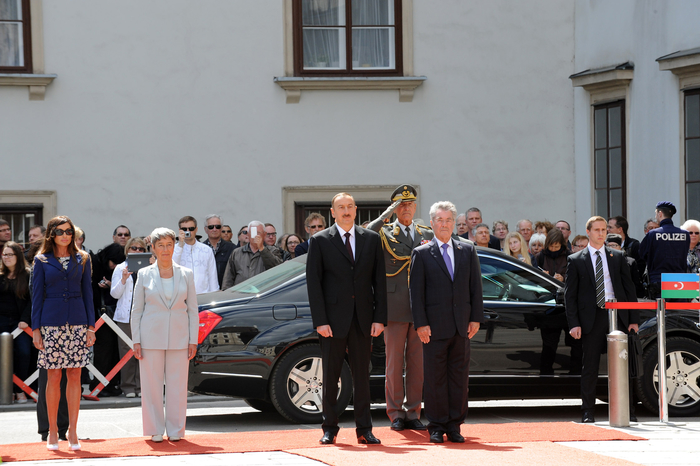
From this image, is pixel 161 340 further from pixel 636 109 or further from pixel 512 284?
pixel 636 109

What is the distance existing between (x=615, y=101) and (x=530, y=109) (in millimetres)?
1399

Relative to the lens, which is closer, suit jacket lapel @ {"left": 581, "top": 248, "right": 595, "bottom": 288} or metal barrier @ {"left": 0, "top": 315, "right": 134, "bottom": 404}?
suit jacket lapel @ {"left": 581, "top": 248, "right": 595, "bottom": 288}

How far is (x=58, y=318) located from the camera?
856 centimetres

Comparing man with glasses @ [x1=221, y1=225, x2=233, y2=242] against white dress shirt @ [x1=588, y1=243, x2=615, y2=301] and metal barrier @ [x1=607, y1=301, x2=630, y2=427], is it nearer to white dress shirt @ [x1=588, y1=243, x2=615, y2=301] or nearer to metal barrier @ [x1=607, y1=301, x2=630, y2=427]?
white dress shirt @ [x1=588, y1=243, x2=615, y2=301]

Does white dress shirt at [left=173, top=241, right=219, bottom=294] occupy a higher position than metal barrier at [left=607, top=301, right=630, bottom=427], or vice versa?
white dress shirt at [left=173, top=241, right=219, bottom=294]

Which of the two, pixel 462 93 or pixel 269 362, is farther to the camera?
pixel 462 93

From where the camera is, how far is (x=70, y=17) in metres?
16.6

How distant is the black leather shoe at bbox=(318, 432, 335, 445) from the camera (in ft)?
26.7

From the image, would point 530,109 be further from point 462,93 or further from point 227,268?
point 227,268

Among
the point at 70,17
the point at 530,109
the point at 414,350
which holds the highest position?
the point at 70,17

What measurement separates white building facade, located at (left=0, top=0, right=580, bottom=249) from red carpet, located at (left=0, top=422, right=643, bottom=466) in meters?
8.12

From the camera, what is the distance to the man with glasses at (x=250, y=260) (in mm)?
12828

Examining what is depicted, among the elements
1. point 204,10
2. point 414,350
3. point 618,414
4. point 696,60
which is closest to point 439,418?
point 414,350

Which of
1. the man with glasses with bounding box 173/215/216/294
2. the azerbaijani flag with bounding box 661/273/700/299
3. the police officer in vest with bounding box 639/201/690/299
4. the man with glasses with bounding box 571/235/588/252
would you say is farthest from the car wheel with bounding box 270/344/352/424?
the man with glasses with bounding box 571/235/588/252
